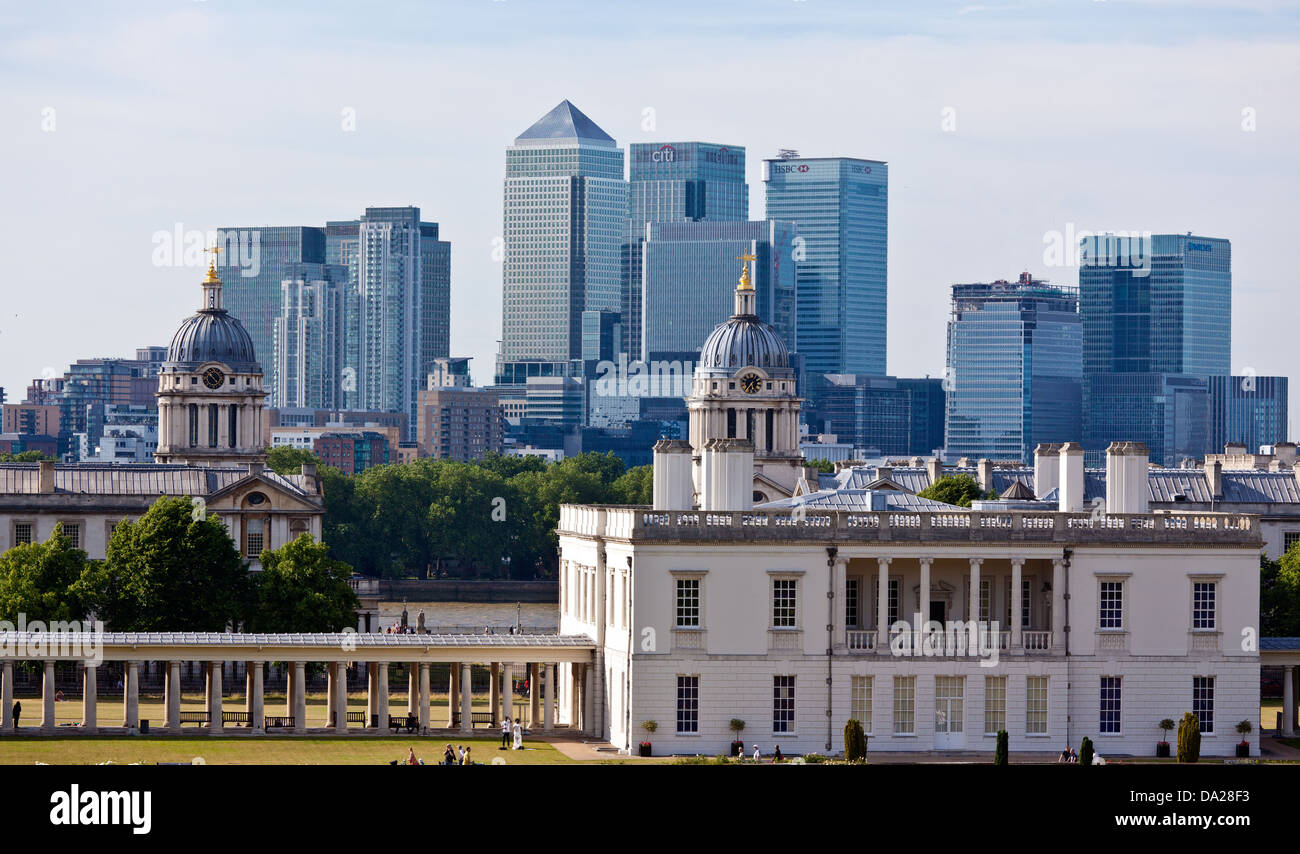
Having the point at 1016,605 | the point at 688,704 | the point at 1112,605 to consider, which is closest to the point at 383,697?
the point at 688,704

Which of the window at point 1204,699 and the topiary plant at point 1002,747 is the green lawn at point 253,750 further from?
the window at point 1204,699

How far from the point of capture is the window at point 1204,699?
81.9 m

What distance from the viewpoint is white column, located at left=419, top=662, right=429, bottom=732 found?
273ft

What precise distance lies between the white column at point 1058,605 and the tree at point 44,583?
41078 mm

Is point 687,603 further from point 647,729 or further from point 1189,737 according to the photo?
point 1189,737

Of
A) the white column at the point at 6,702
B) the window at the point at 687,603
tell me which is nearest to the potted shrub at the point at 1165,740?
the window at the point at 687,603

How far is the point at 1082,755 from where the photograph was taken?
7238 centimetres
